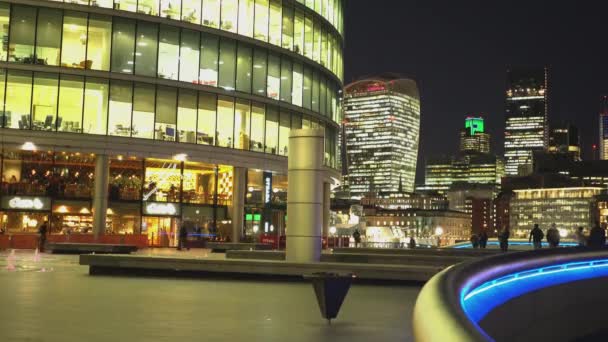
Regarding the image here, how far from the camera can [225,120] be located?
53.9 meters

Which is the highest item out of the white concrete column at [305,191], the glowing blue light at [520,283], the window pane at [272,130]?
the window pane at [272,130]

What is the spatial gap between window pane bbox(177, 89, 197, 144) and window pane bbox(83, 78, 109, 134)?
16.2 ft

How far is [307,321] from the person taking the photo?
13.0 metres

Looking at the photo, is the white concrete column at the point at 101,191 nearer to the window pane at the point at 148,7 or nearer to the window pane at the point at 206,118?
the window pane at the point at 206,118

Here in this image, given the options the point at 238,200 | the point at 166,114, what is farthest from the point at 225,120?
the point at 238,200

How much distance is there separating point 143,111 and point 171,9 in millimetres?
7061

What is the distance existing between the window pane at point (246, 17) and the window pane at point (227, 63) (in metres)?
1.31

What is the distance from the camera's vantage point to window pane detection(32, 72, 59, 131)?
47.7 m

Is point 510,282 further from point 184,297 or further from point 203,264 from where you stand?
point 203,264

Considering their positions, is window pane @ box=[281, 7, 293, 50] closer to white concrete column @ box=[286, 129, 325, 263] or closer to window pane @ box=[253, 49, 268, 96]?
window pane @ box=[253, 49, 268, 96]

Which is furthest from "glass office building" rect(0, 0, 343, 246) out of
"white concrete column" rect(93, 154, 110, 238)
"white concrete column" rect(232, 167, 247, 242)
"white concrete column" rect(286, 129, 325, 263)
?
"white concrete column" rect(286, 129, 325, 263)

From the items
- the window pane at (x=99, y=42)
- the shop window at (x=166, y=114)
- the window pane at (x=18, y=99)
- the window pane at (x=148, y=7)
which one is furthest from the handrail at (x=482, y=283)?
the window pane at (x=18, y=99)

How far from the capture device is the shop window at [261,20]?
54906mm

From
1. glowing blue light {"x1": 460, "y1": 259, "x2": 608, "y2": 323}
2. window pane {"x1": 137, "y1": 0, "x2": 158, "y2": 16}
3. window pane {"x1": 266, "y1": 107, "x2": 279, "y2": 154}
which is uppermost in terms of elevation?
window pane {"x1": 137, "y1": 0, "x2": 158, "y2": 16}
